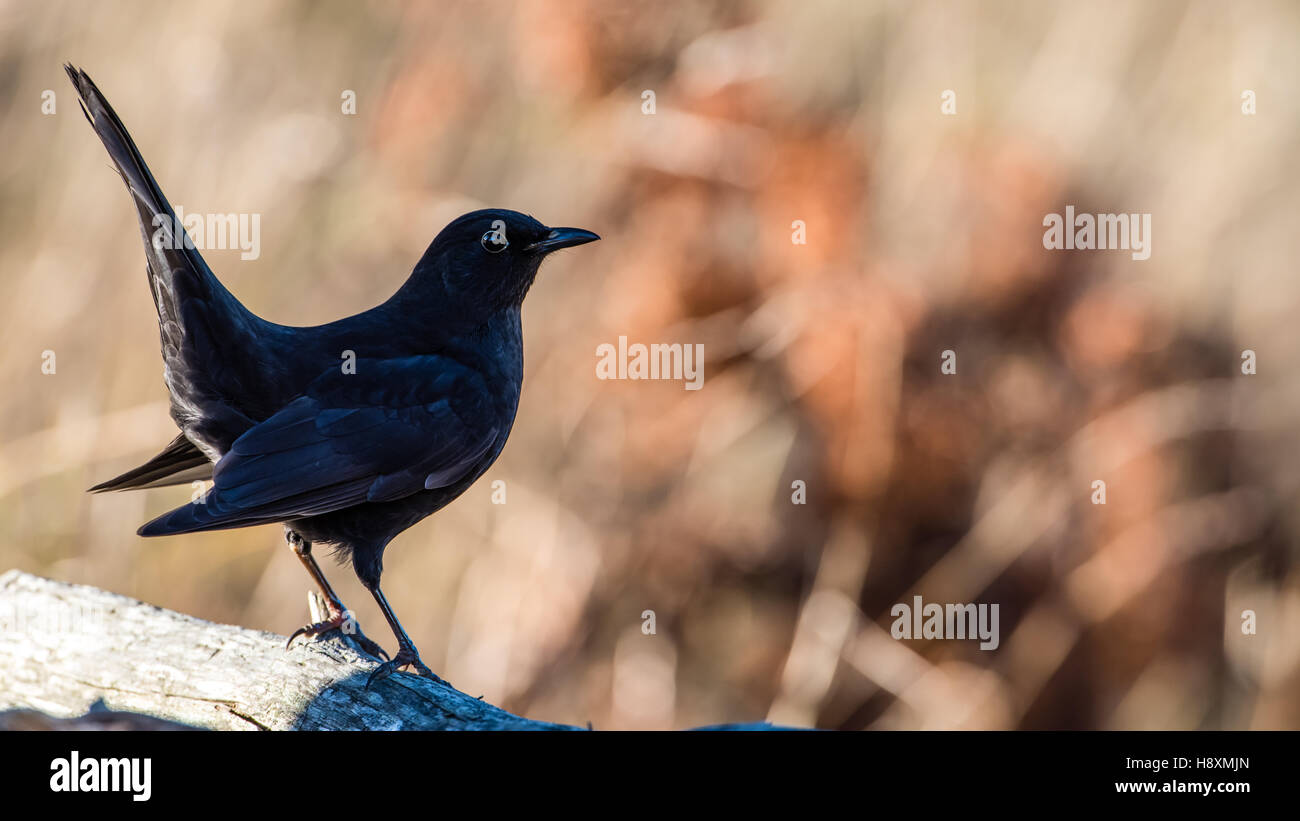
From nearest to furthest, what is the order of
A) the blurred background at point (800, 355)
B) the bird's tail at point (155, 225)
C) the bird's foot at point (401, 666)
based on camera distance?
the bird's tail at point (155, 225) → the bird's foot at point (401, 666) → the blurred background at point (800, 355)

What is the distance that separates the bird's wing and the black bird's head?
0.24 metres

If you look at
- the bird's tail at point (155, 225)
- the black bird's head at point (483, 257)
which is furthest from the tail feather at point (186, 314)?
the black bird's head at point (483, 257)

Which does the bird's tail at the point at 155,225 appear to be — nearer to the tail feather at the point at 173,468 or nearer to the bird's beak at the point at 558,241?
the tail feather at the point at 173,468

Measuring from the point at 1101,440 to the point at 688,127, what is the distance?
2.64 metres

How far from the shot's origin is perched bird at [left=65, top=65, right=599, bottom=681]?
2.64 metres

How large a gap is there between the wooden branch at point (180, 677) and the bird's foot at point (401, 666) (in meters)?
0.02

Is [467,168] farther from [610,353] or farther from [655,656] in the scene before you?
[655,656]

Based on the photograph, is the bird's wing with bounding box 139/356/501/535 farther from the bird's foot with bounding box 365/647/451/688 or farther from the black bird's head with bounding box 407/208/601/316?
the bird's foot with bounding box 365/647/451/688

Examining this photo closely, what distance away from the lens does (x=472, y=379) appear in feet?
10.1

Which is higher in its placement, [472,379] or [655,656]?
[472,379]

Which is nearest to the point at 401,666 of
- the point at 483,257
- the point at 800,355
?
the point at 483,257

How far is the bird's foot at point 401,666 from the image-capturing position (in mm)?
2719
